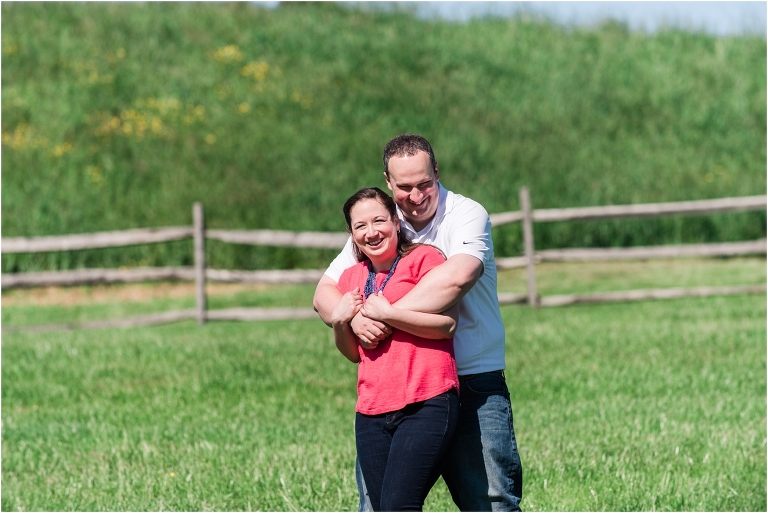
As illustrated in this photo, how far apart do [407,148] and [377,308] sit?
557 mm

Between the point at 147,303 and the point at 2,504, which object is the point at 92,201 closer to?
the point at 147,303

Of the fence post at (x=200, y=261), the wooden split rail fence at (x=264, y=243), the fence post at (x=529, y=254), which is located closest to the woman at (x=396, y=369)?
the wooden split rail fence at (x=264, y=243)

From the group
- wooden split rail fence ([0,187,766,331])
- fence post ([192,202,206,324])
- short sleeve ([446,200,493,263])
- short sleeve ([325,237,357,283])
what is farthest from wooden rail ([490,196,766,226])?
short sleeve ([446,200,493,263])

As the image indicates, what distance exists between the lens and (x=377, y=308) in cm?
303

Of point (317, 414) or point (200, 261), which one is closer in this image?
point (317, 414)

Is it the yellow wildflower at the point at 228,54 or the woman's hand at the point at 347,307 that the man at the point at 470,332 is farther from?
the yellow wildflower at the point at 228,54

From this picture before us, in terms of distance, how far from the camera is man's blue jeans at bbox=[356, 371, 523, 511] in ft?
10.7

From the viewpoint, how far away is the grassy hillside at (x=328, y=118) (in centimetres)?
1675

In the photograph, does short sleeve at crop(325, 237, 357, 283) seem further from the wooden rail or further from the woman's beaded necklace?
the wooden rail

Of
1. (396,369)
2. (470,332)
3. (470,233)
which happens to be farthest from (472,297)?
(396,369)

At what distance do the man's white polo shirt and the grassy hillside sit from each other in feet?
40.9

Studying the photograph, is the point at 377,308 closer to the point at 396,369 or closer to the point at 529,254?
the point at 396,369

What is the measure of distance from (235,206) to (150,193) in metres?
1.70

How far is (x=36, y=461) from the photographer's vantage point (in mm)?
5848
